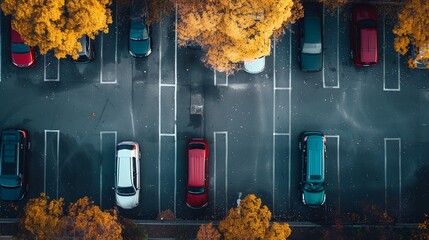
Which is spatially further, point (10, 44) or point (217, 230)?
point (10, 44)

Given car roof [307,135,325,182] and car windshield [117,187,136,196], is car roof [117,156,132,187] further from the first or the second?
car roof [307,135,325,182]

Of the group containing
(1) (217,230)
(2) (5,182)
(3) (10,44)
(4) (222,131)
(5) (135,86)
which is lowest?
(1) (217,230)

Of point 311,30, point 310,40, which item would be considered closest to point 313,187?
point 310,40

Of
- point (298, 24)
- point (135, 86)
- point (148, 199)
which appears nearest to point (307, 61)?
point (298, 24)

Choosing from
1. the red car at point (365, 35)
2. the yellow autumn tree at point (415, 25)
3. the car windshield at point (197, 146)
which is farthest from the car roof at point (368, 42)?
the car windshield at point (197, 146)

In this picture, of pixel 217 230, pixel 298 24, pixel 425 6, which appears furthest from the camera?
pixel 298 24

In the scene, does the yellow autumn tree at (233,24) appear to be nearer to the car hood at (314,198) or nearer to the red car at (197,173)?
the red car at (197,173)

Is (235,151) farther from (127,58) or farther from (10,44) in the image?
(10,44)
